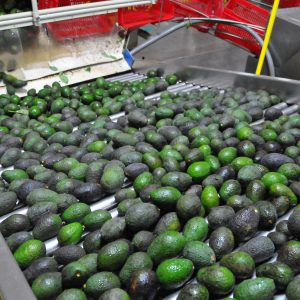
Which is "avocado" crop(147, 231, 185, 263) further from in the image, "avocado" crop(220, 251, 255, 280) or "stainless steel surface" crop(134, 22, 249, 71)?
"stainless steel surface" crop(134, 22, 249, 71)

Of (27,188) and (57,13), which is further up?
(57,13)

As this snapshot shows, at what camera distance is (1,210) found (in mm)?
2064

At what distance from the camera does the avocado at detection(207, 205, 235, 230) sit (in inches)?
73.3

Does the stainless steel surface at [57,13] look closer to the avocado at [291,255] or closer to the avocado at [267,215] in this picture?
the avocado at [267,215]

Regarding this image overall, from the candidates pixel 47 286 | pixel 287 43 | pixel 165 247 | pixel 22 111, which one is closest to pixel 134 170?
pixel 165 247

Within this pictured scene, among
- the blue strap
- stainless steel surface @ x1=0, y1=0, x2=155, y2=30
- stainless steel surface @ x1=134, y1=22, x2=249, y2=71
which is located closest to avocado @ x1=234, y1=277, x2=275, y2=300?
stainless steel surface @ x1=0, y1=0, x2=155, y2=30

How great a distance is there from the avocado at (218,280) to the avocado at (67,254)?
1.94 feet

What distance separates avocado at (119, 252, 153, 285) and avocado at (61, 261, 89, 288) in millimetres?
166

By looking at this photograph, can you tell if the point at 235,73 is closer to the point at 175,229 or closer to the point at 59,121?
the point at 59,121

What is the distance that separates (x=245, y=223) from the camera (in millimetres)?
1801

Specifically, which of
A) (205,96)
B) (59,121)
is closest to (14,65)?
(59,121)

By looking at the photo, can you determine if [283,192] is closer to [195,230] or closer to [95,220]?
[195,230]

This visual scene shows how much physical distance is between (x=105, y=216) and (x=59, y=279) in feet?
1.42

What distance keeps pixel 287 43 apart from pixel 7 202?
3.43m
